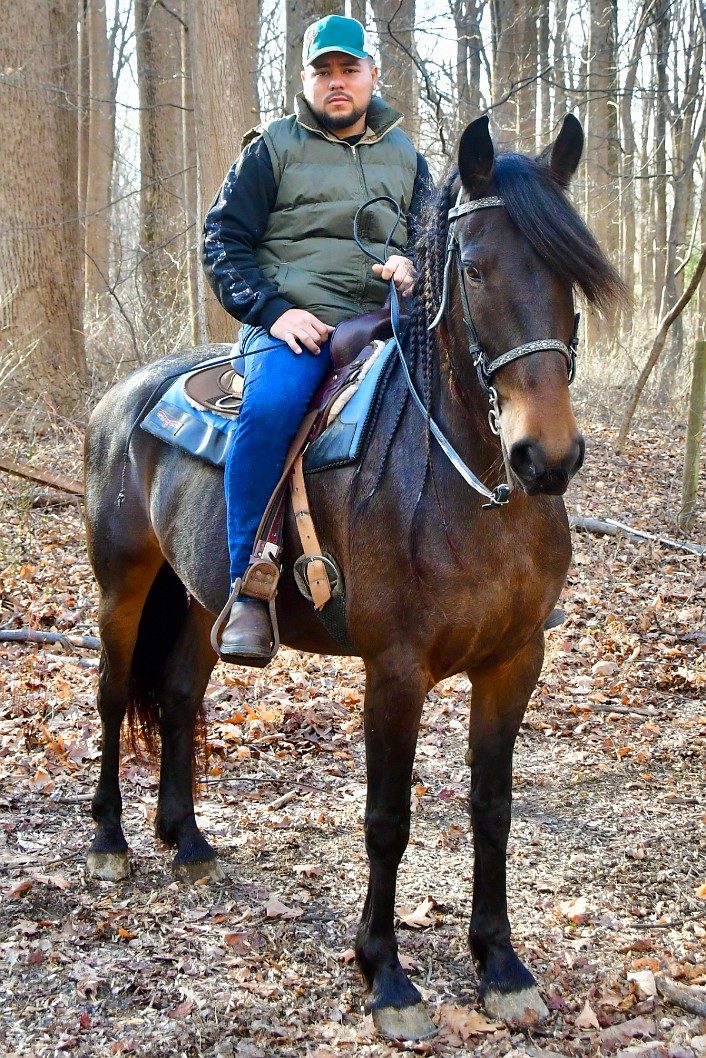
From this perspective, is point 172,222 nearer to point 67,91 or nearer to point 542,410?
point 67,91

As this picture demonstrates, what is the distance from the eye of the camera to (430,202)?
3139 millimetres

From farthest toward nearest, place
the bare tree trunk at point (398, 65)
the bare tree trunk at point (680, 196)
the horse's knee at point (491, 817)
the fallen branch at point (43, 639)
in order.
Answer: the bare tree trunk at point (398, 65) → the bare tree trunk at point (680, 196) → the fallen branch at point (43, 639) → the horse's knee at point (491, 817)

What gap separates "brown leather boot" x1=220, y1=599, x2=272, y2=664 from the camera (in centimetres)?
344

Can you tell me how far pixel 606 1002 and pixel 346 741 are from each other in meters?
2.60

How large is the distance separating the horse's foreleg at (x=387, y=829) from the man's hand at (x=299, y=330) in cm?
120

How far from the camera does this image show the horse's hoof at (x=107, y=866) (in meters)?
4.27

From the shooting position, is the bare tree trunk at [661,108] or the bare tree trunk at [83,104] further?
the bare tree trunk at [83,104]

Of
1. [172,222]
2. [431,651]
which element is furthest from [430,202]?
[172,222]

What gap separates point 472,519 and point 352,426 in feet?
1.90

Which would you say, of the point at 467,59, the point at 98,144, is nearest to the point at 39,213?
the point at 467,59

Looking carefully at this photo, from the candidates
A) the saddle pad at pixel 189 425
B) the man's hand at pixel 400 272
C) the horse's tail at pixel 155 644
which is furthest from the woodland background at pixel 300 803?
the saddle pad at pixel 189 425

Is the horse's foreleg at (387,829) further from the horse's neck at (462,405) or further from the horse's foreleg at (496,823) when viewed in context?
the horse's neck at (462,405)

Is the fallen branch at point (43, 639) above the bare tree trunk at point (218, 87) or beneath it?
beneath

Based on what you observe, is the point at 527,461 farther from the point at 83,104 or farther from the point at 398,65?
the point at 83,104
